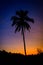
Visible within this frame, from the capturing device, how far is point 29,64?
30.0m

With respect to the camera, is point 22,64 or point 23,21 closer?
point 22,64

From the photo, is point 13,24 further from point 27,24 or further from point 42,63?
point 42,63

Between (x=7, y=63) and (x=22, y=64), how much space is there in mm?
2148

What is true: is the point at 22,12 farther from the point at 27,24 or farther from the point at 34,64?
the point at 34,64

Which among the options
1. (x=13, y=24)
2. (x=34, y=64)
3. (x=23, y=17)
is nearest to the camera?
(x=34, y=64)

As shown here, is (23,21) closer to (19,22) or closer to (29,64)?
(19,22)

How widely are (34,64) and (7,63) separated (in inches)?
144

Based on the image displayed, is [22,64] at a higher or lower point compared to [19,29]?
lower

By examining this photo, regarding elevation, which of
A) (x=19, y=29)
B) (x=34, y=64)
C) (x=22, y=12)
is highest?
Result: (x=22, y=12)

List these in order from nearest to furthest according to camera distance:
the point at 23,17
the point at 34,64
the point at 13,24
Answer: the point at 34,64 < the point at 13,24 < the point at 23,17

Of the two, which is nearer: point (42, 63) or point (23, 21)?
point (42, 63)

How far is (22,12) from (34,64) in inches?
1043

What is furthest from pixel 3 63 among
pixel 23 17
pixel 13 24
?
pixel 23 17

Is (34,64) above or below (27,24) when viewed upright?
below
